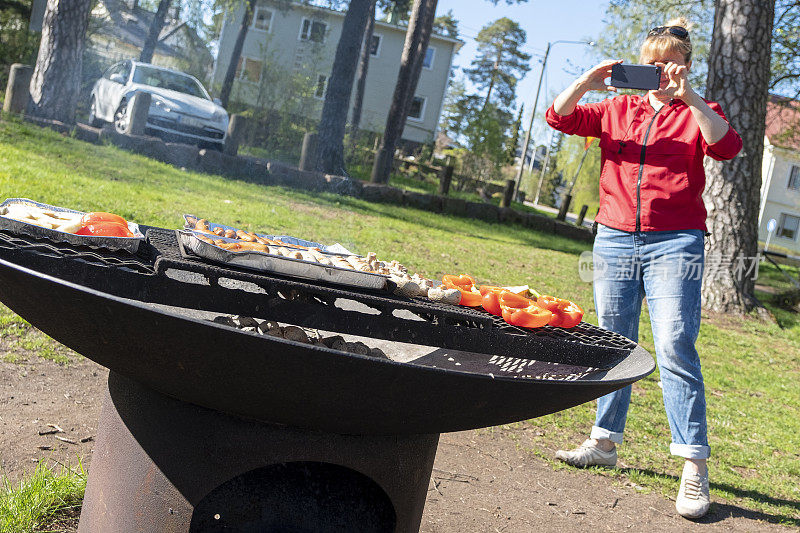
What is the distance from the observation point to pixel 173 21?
13.4 metres

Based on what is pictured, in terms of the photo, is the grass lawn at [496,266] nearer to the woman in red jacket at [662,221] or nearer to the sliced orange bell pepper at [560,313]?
the woman in red jacket at [662,221]

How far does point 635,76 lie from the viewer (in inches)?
102

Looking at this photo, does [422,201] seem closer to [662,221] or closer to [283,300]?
[662,221]

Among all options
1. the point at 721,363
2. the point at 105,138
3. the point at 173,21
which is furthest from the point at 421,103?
the point at 721,363

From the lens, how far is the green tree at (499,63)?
112ft

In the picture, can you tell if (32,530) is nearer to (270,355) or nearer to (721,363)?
(270,355)

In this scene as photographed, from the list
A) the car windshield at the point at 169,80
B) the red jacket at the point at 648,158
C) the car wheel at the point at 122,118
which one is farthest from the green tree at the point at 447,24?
the red jacket at the point at 648,158

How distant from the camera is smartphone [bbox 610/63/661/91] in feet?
8.43

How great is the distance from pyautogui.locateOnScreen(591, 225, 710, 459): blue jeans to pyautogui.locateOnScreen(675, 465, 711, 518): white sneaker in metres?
0.13

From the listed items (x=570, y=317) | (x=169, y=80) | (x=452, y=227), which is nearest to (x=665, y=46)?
(x=570, y=317)

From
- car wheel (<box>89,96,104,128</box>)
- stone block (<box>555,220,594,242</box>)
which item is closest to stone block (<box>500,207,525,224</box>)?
stone block (<box>555,220,594,242</box>)

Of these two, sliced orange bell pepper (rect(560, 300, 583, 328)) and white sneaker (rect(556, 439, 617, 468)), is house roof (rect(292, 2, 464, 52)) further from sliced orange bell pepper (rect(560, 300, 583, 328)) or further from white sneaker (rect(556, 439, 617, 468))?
sliced orange bell pepper (rect(560, 300, 583, 328))

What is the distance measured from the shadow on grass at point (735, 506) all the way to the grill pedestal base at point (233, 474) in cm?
198

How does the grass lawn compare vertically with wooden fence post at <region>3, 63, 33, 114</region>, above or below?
A: below
